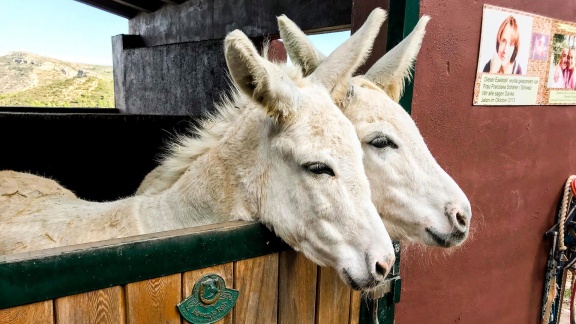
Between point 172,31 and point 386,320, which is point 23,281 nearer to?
point 386,320

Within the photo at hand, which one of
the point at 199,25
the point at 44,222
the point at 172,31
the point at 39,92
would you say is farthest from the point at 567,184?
the point at 39,92

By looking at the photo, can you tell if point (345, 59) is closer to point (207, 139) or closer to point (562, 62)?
point (207, 139)

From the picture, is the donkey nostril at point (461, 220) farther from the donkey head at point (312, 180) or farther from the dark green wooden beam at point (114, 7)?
the dark green wooden beam at point (114, 7)

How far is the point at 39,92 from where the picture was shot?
1059 centimetres

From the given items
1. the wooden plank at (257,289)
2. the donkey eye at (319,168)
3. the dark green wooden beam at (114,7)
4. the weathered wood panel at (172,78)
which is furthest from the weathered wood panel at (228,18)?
the wooden plank at (257,289)

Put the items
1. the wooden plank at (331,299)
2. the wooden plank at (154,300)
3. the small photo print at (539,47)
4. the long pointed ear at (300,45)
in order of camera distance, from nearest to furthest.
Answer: the wooden plank at (154,300)
the wooden plank at (331,299)
the long pointed ear at (300,45)
the small photo print at (539,47)

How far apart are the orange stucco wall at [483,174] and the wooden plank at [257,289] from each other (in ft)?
4.22

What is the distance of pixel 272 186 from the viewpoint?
1.47 m

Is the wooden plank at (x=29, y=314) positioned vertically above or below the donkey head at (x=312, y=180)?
below

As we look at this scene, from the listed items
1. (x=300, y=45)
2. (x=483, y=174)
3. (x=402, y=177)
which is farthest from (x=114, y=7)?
(x=402, y=177)

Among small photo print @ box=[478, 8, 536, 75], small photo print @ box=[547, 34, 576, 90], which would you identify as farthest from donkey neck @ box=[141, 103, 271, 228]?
small photo print @ box=[547, 34, 576, 90]

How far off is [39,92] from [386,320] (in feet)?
37.8

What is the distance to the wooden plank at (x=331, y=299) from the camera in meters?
1.64

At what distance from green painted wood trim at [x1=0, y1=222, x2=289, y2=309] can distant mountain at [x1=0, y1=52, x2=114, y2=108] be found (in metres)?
9.41
